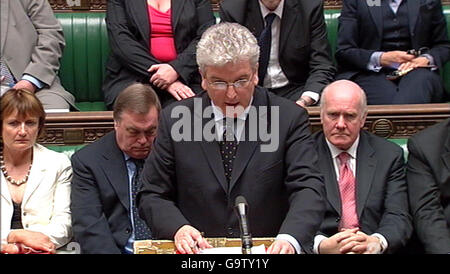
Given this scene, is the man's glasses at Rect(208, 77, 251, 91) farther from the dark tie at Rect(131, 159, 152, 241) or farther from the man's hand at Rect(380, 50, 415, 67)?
the man's hand at Rect(380, 50, 415, 67)

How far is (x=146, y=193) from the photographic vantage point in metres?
2.12

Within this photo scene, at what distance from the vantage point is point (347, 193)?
2490 millimetres

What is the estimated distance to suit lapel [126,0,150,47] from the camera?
10.6 ft

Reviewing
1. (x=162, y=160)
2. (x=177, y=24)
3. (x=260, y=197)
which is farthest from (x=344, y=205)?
(x=177, y=24)

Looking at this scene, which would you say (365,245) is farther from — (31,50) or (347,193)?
(31,50)

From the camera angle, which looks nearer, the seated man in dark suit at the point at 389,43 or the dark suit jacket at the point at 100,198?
the dark suit jacket at the point at 100,198

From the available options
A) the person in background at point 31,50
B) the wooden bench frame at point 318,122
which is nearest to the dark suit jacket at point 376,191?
the wooden bench frame at point 318,122

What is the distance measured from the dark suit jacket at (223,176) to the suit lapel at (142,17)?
1140 millimetres

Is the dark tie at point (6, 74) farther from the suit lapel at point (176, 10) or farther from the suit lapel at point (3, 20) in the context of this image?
the suit lapel at point (176, 10)

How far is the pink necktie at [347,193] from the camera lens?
2.46 m

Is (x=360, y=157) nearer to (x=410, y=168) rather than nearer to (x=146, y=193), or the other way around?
(x=410, y=168)

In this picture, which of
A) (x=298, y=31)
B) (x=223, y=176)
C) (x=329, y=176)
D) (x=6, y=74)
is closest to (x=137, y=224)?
(x=223, y=176)

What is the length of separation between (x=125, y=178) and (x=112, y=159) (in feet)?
0.24

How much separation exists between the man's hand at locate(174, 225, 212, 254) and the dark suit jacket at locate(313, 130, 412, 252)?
0.63 metres
